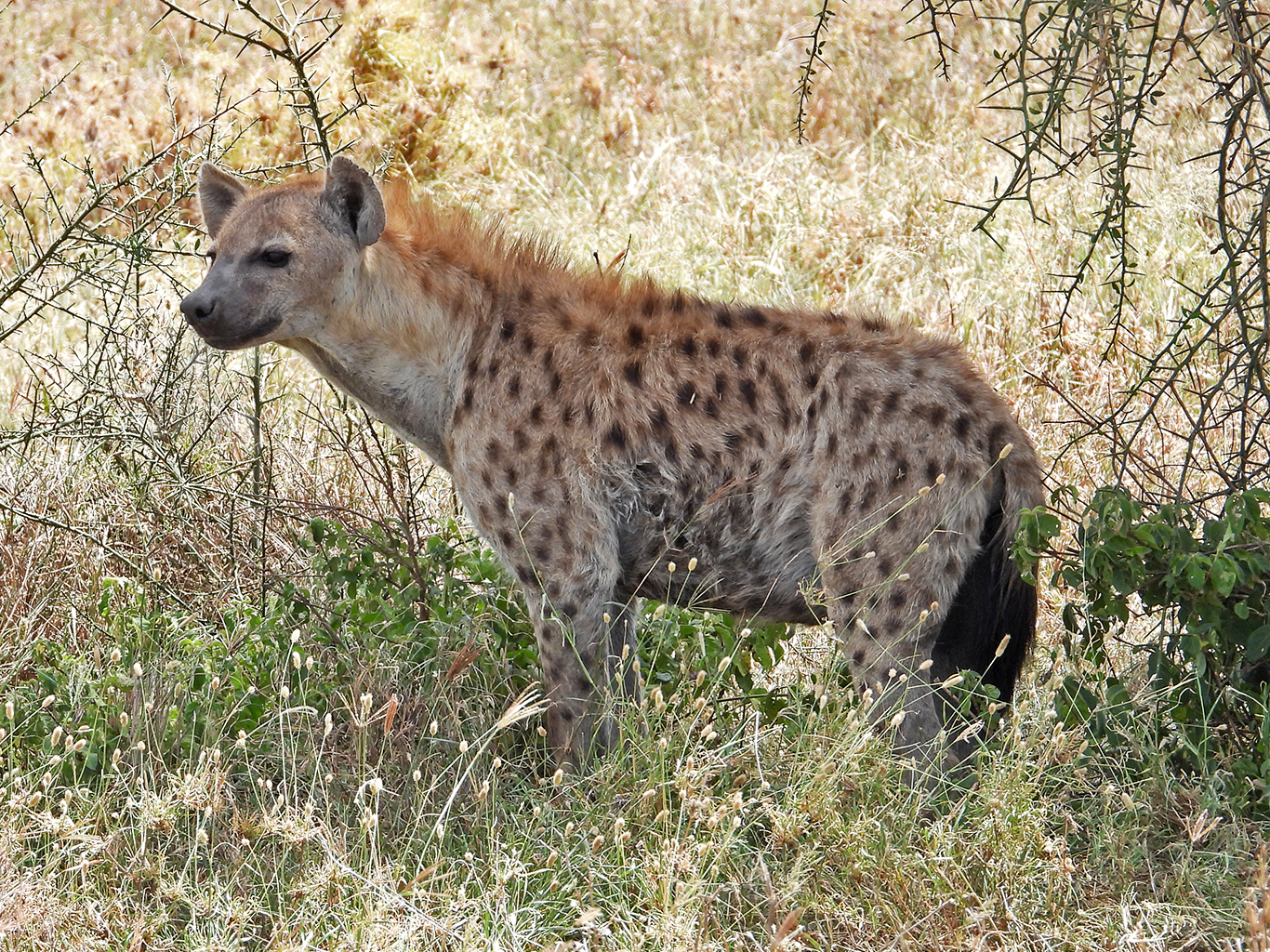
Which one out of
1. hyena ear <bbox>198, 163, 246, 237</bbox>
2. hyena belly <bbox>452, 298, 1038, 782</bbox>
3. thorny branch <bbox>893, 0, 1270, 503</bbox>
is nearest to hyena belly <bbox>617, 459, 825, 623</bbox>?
hyena belly <bbox>452, 298, 1038, 782</bbox>

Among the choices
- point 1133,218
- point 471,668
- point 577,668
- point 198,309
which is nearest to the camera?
point 198,309

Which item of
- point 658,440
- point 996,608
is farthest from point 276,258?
point 996,608

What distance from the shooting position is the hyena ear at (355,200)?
11.1 feet

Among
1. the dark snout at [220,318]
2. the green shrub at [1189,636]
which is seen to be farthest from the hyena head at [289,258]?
the green shrub at [1189,636]

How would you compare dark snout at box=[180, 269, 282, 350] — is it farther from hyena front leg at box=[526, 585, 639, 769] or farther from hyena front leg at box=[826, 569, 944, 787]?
hyena front leg at box=[826, 569, 944, 787]

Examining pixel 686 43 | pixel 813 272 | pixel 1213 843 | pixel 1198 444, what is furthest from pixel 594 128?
pixel 1213 843

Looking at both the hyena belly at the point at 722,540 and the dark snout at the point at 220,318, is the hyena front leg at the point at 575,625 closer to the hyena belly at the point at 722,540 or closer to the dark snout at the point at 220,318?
the hyena belly at the point at 722,540

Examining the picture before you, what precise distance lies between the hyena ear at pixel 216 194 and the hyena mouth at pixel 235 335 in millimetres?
403

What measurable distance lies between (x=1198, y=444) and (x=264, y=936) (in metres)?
3.28

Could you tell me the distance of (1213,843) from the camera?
3.01 meters

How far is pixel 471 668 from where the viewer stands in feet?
12.1

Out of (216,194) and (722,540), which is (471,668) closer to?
(722,540)

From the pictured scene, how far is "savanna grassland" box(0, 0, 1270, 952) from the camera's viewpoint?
2814 millimetres

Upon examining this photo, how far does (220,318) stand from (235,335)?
0.05 m
